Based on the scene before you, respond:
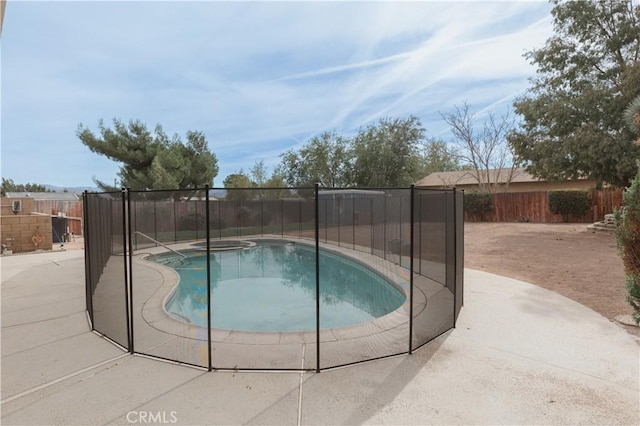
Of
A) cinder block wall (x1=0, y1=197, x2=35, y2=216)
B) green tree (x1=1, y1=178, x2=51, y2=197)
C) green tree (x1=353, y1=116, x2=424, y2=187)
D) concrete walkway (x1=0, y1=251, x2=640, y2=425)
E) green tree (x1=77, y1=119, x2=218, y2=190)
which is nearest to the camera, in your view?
concrete walkway (x1=0, y1=251, x2=640, y2=425)

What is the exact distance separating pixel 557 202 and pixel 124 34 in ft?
63.7

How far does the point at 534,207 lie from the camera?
18.1 meters

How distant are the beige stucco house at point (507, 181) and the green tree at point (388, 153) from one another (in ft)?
7.95

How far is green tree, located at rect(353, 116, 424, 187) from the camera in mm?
21500

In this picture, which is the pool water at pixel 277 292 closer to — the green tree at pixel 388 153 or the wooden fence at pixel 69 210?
the wooden fence at pixel 69 210

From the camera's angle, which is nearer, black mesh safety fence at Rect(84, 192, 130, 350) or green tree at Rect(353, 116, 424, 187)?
black mesh safety fence at Rect(84, 192, 130, 350)

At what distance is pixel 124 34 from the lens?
318 inches

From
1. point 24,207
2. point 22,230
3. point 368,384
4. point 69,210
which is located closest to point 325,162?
point 69,210

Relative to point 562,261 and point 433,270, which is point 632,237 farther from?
point 562,261

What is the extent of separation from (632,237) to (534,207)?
16.7m

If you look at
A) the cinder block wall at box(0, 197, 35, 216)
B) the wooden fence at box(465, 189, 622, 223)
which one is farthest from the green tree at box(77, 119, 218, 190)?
the wooden fence at box(465, 189, 622, 223)

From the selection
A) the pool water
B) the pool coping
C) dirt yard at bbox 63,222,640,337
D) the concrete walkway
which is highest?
dirt yard at bbox 63,222,640,337

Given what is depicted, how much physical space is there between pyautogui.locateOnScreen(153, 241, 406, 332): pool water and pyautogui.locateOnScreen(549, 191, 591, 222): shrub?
42.8ft

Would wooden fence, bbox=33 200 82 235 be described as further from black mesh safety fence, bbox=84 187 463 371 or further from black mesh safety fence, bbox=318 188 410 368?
black mesh safety fence, bbox=318 188 410 368
